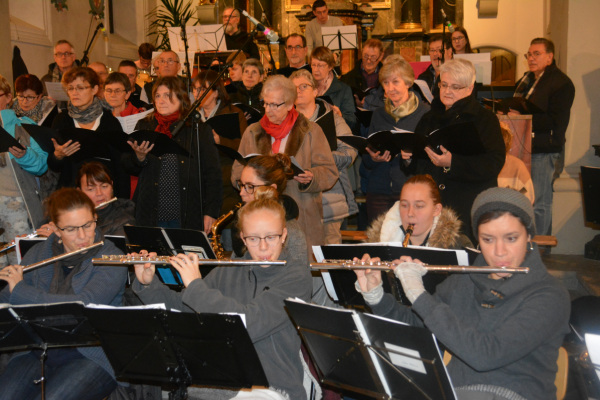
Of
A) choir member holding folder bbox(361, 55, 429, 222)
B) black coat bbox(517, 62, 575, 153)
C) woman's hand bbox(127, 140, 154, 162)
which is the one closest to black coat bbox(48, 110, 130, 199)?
woman's hand bbox(127, 140, 154, 162)

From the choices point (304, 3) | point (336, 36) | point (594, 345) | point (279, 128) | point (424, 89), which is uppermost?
point (304, 3)

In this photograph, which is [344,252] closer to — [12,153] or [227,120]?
[227,120]

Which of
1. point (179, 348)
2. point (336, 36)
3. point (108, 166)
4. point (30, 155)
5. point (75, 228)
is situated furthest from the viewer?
point (336, 36)

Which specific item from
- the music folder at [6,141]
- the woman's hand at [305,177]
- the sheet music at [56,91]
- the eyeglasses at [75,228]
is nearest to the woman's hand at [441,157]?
the woman's hand at [305,177]

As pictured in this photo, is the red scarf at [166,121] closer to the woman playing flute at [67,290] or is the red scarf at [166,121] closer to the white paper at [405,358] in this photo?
the woman playing flute at [67,290]

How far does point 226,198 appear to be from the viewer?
5.10 m

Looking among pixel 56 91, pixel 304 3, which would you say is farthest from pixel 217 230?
pixel 304 3

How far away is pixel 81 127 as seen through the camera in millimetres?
5055

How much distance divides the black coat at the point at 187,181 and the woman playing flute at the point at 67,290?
94cm

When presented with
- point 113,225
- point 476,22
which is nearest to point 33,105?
point 113,225

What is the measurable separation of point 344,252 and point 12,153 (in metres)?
2.80

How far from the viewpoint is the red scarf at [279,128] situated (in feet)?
14.6

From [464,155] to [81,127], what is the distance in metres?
2.83

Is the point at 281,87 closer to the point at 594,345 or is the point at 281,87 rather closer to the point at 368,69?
the point at 368,69
